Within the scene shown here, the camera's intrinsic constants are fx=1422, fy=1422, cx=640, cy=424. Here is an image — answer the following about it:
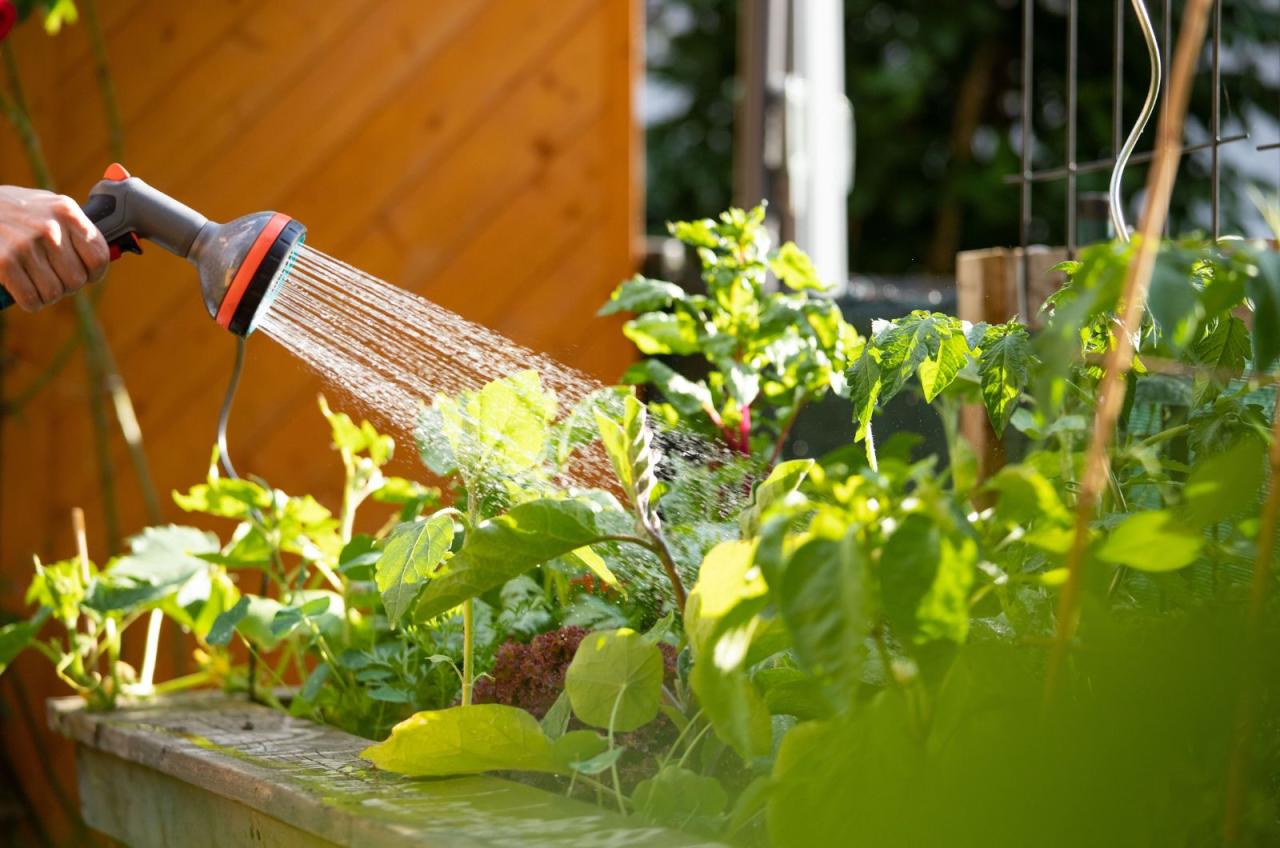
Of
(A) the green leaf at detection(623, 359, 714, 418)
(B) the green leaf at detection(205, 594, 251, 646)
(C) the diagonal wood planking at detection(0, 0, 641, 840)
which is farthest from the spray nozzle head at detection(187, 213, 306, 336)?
(C) the diagonal wood planking at detection(0, 0, 641, 840)

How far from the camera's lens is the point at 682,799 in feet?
2.57

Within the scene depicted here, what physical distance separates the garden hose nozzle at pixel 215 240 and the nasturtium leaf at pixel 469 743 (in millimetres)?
339

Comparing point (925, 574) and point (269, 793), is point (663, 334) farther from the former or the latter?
point (925, 574)

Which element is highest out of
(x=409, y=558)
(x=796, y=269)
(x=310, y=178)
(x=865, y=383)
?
(x=310, y=178)

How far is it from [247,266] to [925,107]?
7.44 meters

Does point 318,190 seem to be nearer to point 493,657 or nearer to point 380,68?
point 380,68

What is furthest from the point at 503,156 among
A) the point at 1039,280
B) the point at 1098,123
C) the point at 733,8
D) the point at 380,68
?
the point at 733,8

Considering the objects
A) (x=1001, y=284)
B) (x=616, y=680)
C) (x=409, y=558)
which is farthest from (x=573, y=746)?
(x=1001, y=284)

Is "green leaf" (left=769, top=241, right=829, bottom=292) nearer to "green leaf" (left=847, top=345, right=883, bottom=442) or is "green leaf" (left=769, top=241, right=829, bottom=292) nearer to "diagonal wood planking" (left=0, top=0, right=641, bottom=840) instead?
"green leaf" (left=847, top=345, right=883, bottom=442)

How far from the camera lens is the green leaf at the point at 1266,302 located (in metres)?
0.53

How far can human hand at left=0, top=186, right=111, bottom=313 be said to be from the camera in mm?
1026

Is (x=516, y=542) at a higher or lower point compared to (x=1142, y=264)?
lower

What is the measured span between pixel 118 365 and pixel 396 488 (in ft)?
3.97

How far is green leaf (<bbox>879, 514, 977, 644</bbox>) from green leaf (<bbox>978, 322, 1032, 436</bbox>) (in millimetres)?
258
